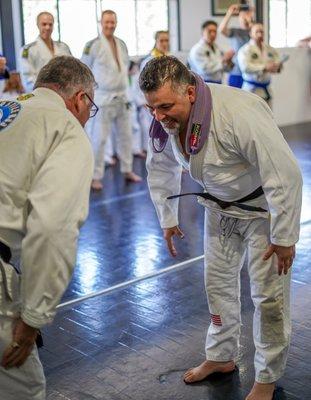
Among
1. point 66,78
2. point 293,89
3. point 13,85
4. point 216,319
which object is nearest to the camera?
point 66,78

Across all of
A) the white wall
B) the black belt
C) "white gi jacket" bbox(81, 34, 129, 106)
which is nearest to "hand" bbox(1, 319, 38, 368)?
the black belt

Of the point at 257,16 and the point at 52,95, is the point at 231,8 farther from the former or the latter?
the point at 52,95

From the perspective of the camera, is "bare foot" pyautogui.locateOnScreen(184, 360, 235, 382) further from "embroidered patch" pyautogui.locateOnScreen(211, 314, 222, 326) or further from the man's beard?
the man's beard

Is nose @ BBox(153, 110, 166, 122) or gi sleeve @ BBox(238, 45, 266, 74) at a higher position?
nose @ BBox(153, 110, 166, 122)

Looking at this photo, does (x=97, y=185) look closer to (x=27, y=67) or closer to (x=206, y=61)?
(x=27, y=67)

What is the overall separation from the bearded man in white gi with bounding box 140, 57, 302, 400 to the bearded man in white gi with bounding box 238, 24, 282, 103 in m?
5.57

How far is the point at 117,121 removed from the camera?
649cm

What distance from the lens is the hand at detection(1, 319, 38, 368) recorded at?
166 cm

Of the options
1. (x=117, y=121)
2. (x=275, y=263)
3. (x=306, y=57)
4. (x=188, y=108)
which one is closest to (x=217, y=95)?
(x=188, y=108)

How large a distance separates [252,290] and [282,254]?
0.27 metres

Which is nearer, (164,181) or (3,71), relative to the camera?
(164,181)

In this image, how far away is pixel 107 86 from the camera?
621 centimetres

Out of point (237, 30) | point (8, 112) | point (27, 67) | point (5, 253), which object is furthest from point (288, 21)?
point (5, 253)

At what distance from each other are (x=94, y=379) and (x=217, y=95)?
49.4 inches
